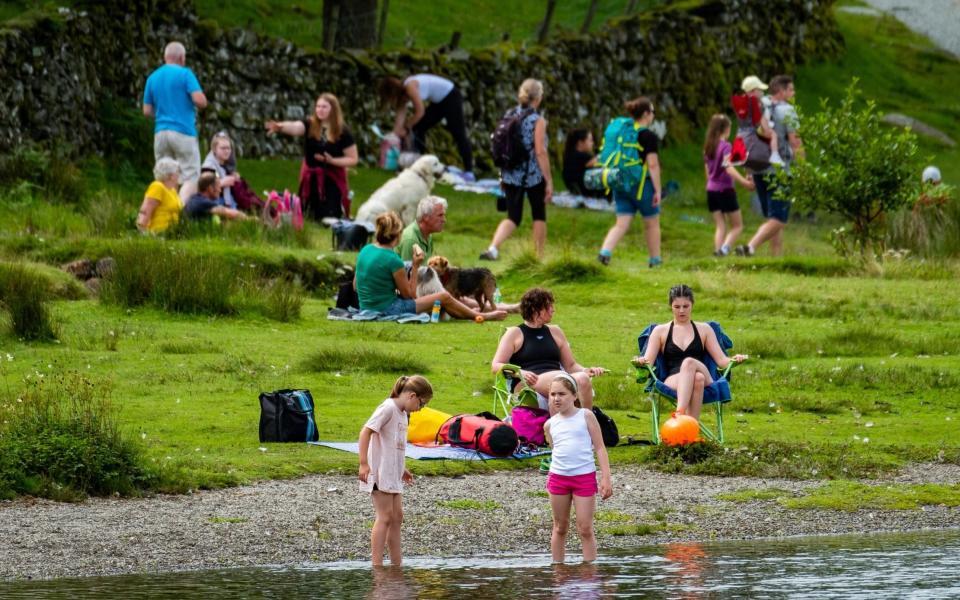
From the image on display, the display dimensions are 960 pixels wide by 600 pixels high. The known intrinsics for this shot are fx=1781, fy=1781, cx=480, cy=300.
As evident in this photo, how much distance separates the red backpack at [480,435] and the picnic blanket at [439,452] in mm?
57

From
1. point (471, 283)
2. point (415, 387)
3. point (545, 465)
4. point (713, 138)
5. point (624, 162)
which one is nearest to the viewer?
point (415, 387)

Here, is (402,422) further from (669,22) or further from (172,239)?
(669,22)

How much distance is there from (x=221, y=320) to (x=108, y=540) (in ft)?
30.7

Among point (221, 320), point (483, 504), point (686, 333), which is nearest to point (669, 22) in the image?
point (221, 320)

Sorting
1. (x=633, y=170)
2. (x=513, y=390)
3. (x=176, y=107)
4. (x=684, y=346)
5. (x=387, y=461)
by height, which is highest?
(x=176, y=107)

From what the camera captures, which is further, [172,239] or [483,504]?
[172,239]

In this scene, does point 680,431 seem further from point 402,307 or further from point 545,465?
point 402,307

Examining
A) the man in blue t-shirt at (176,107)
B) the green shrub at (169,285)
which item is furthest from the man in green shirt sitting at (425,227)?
the man in blue t-shirt at (176,107)

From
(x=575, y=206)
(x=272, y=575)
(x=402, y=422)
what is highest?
(x=575, y=206)

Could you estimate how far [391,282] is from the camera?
2066cm

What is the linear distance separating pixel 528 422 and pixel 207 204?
37.3 feet

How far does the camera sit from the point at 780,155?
87.6ft

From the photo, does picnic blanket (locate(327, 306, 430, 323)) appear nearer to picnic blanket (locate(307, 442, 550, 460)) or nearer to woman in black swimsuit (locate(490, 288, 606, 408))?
woman in black swimsuit (locate(490, 288, 606, 408))

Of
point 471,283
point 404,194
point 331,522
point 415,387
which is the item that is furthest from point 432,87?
point 415,387
